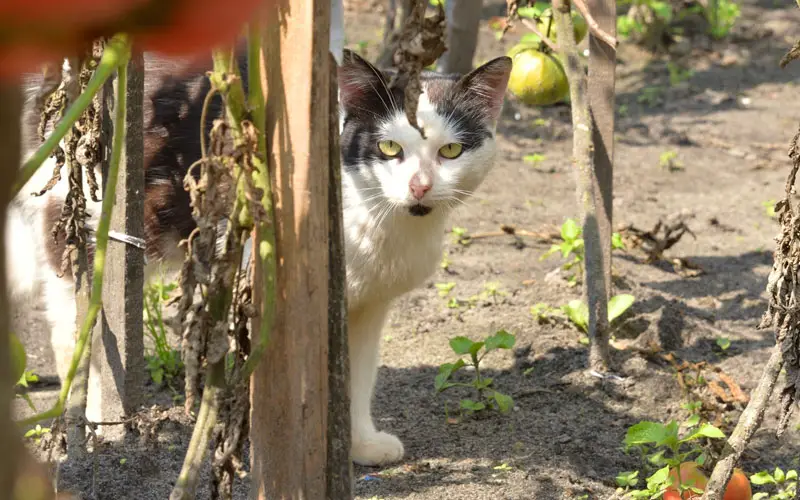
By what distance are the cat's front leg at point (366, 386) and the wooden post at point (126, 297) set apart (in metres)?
0.57

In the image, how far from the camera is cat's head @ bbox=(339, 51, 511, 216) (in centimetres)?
238

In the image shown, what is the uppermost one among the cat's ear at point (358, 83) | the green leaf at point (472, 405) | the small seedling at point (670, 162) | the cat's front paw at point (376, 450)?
the small seedling at point (670, 162)

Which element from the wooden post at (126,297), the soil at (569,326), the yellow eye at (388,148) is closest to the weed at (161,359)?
the soil at (569,326)

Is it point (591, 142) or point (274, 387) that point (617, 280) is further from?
point (274, 387)

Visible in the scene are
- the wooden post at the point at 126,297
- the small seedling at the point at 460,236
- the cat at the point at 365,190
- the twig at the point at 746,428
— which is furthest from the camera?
the small seedling at the point at 460,236

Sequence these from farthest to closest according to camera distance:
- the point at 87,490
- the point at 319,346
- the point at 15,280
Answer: the point at 15,280, the point at 87,490, the point at 319,346

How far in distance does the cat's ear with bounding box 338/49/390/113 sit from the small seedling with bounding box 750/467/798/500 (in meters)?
1.30

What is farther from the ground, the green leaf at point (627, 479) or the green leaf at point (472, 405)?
the green leaf at point (472, 405)

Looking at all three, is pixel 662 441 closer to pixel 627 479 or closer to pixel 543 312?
pixel 627 479

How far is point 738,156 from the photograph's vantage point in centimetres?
536

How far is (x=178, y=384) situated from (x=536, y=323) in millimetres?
1274

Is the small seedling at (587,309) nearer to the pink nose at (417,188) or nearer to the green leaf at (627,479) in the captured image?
the green leaf at (627,479)

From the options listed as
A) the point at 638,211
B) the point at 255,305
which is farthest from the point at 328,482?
the point at 638,211

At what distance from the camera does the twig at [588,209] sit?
276 centimetres
